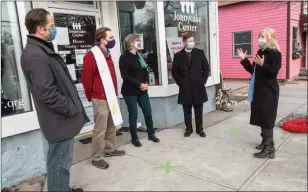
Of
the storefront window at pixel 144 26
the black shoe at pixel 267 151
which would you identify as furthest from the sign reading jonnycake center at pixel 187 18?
the black shoe at pixel 267 151

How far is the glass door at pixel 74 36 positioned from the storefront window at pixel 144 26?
1.82 ft

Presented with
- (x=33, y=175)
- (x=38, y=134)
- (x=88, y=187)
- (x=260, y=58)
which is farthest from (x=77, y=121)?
(x=260, y=58)

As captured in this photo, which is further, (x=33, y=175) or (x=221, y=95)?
(x=221, y=95)

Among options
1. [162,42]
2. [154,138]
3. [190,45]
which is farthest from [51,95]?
[162,42]

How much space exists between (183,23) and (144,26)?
97cm

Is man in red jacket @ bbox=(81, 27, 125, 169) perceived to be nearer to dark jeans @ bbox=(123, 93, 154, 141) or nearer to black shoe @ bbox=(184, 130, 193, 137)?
dark jeans @ bbox=(123, 93, 154, 141)

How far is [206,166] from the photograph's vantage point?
136 inches

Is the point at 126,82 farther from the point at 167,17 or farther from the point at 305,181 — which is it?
the point at 305,181

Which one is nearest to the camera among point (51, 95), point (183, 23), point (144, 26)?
point (51, 95)

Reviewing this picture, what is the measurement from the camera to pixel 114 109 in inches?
139

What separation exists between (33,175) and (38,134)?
0.53 metres

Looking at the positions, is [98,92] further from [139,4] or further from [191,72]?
[139,4]

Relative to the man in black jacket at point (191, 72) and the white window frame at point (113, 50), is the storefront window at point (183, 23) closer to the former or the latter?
the white window frame at point (113, 50)

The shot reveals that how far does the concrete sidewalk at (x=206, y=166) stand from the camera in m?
2.98
